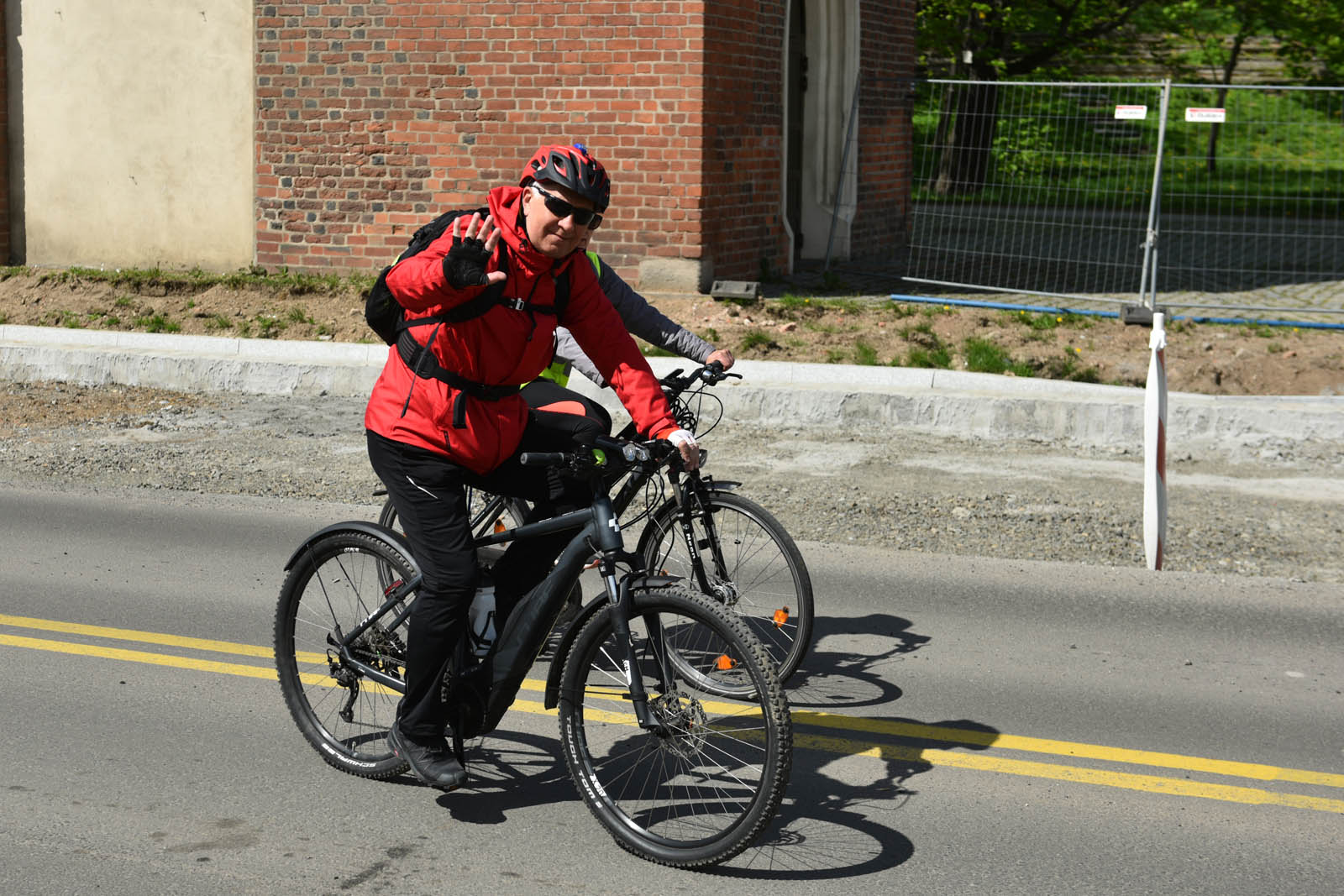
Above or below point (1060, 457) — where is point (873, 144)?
above

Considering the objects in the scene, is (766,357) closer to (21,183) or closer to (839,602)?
(839,602)

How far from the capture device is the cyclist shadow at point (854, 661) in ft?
19.8

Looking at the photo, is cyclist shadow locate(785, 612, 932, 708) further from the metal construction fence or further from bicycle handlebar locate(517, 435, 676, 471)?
the metal construction fence

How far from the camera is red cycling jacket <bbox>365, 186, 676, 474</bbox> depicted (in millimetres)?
4332

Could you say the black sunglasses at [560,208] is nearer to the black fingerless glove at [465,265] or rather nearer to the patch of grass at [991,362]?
the black fingerless glove at [465,265]

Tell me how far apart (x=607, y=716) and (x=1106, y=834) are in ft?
5.15

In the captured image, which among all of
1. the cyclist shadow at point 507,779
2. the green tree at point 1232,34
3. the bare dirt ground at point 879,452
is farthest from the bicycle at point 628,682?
the green tree at point 1232,34

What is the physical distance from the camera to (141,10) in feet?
55.7

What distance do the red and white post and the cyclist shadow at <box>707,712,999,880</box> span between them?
264 centimetres

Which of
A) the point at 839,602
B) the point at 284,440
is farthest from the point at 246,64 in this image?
the point at 839,602

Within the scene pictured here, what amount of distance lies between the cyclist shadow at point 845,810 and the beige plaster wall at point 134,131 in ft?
42.4

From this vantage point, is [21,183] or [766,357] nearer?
[766,357]

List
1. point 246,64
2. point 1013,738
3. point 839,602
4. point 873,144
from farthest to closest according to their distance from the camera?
point 873,144
point 246,64
point 839,602
point 1013,738

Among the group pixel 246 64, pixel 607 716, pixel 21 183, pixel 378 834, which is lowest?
pixel 378 834
